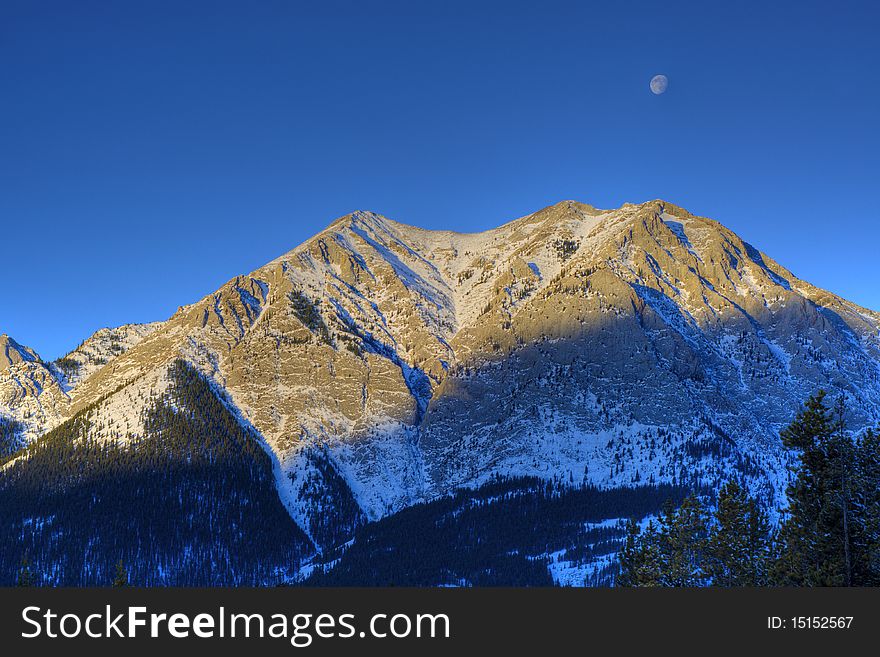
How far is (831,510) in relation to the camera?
39.6 m

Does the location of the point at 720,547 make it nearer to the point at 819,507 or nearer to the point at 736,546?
the point at 736,546

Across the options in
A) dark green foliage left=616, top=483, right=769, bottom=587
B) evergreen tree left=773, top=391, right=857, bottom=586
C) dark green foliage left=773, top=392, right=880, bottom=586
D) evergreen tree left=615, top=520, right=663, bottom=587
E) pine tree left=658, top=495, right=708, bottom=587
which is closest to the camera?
dark green foliage left=773, top=392, right=880, bottom=586

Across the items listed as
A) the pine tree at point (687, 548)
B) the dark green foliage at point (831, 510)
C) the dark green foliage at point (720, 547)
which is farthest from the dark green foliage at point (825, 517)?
the pine tree at point (687, 548)

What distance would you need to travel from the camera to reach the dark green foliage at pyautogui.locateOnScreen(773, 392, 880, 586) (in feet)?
127

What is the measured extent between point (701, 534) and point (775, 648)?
92.6 ft

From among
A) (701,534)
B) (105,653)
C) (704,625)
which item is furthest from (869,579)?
(105,653)

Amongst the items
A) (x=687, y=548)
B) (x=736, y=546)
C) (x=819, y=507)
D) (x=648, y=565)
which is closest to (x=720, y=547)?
(x=736, y=546)

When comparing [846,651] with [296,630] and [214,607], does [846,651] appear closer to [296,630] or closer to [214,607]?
[296,630]

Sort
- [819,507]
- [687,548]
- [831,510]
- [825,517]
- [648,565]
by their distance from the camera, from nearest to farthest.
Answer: [831,510] < [825,517] < [819,507] < [687,548] < [648,565]

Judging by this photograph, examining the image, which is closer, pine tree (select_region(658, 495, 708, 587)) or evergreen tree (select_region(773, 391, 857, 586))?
evergreen tree (select_region(773, 391, 857, 586))

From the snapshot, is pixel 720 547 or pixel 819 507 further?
pixel 720 547

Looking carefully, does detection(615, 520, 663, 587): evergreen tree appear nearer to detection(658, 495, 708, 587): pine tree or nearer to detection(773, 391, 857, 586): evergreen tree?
detection(658, 495, 708, 587): pine tree

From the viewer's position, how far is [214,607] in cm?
2442

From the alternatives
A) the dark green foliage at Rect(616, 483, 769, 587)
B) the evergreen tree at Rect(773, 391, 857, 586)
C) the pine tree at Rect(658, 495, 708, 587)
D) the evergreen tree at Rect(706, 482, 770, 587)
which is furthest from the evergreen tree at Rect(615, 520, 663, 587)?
the evergreen tree at Rect(773, 391, 857, 586)
